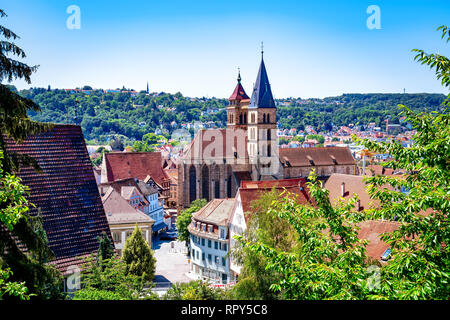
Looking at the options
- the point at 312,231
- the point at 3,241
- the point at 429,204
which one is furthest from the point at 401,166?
the point at 3,241

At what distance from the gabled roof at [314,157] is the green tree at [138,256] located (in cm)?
3944

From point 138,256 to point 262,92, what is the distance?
4044 centimetres

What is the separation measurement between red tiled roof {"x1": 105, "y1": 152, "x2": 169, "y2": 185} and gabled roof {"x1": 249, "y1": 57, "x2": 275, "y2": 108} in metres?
19.1

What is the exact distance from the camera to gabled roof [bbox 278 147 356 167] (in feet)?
218

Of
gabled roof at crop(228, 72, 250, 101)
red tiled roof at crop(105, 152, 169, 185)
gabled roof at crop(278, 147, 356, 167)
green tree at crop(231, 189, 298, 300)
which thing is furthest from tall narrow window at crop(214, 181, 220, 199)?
green tree at crop(231, 189, 298, 300)

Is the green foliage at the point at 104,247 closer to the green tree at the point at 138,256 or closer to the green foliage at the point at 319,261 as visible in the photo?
the green foliage at the point at 319,261

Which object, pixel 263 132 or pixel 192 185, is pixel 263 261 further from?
pixel 263 132

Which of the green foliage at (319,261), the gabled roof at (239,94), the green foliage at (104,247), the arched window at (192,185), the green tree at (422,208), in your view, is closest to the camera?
the green tree at (422,208)

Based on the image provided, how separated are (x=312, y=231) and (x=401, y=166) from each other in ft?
6.63

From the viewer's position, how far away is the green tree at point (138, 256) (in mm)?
28031

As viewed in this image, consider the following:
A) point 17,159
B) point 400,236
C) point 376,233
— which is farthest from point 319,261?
point 376,233

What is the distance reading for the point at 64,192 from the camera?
15156 millimetres

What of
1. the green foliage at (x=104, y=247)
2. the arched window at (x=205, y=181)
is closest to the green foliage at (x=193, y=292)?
the green foliage at (x=104, y=247)
